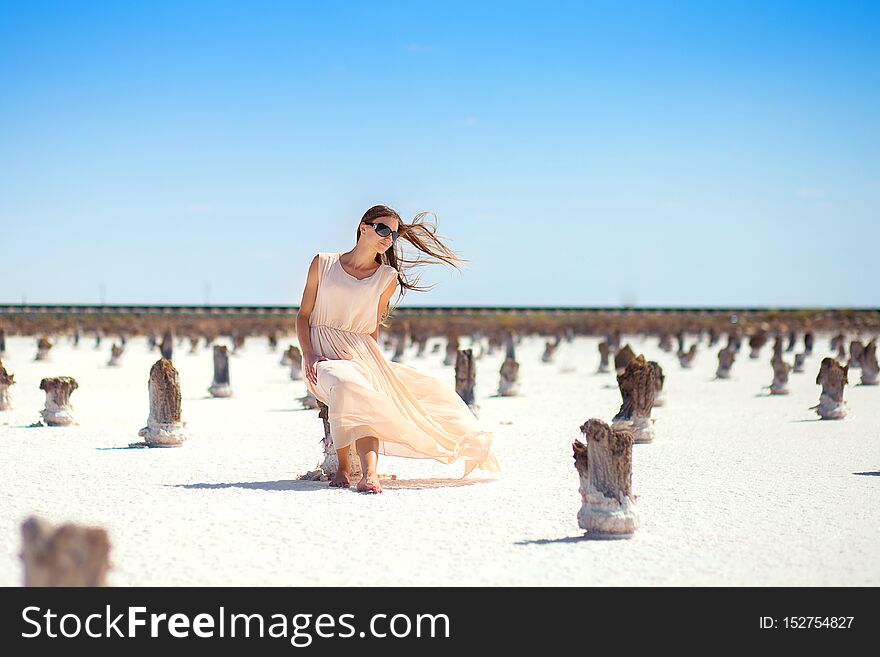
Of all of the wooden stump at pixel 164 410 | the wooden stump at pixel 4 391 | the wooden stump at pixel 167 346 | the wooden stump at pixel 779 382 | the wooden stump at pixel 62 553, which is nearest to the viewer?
the wooden stump at pixel 62 553

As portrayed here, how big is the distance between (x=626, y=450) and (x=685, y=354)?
905 inches

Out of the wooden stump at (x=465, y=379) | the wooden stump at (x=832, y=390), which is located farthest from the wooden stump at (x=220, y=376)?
the wooden stump at (x=832, y=390)

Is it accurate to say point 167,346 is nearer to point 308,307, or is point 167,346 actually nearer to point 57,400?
point 57,400

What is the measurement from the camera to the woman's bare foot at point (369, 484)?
781 cm

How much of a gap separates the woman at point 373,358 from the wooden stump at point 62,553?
3742 millimetres

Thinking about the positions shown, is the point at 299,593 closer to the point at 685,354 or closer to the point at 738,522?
the point at 738,522

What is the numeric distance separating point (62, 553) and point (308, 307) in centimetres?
433

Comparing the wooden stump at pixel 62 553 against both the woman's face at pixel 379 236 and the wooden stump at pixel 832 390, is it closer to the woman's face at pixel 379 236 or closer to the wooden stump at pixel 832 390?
the woman's face at pixel 379 236

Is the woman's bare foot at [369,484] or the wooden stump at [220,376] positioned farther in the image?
the wooden stump at [220,376]

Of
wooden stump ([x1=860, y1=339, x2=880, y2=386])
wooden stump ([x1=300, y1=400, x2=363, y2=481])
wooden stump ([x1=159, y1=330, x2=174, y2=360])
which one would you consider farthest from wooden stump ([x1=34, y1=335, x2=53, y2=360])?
wooden stump ([x1=300, y1=400, x2=363, y2=481])

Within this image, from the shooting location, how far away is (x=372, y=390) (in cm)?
801

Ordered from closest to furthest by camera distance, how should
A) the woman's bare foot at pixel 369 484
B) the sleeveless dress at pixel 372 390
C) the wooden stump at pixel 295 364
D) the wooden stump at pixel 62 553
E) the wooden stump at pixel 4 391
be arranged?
the wooden stump at pixel 62 553 < the woman's bare foot at pixel 369 484 < the sleeveless dress at pixel 372 390 < the wooden stump at pixel 4 391 < the wooden stump at pixel 295 364

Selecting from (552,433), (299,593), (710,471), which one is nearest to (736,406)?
(552,433)

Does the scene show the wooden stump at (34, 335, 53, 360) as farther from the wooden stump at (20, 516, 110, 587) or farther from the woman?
the wooden stump at (20, 516, 110, 587)
